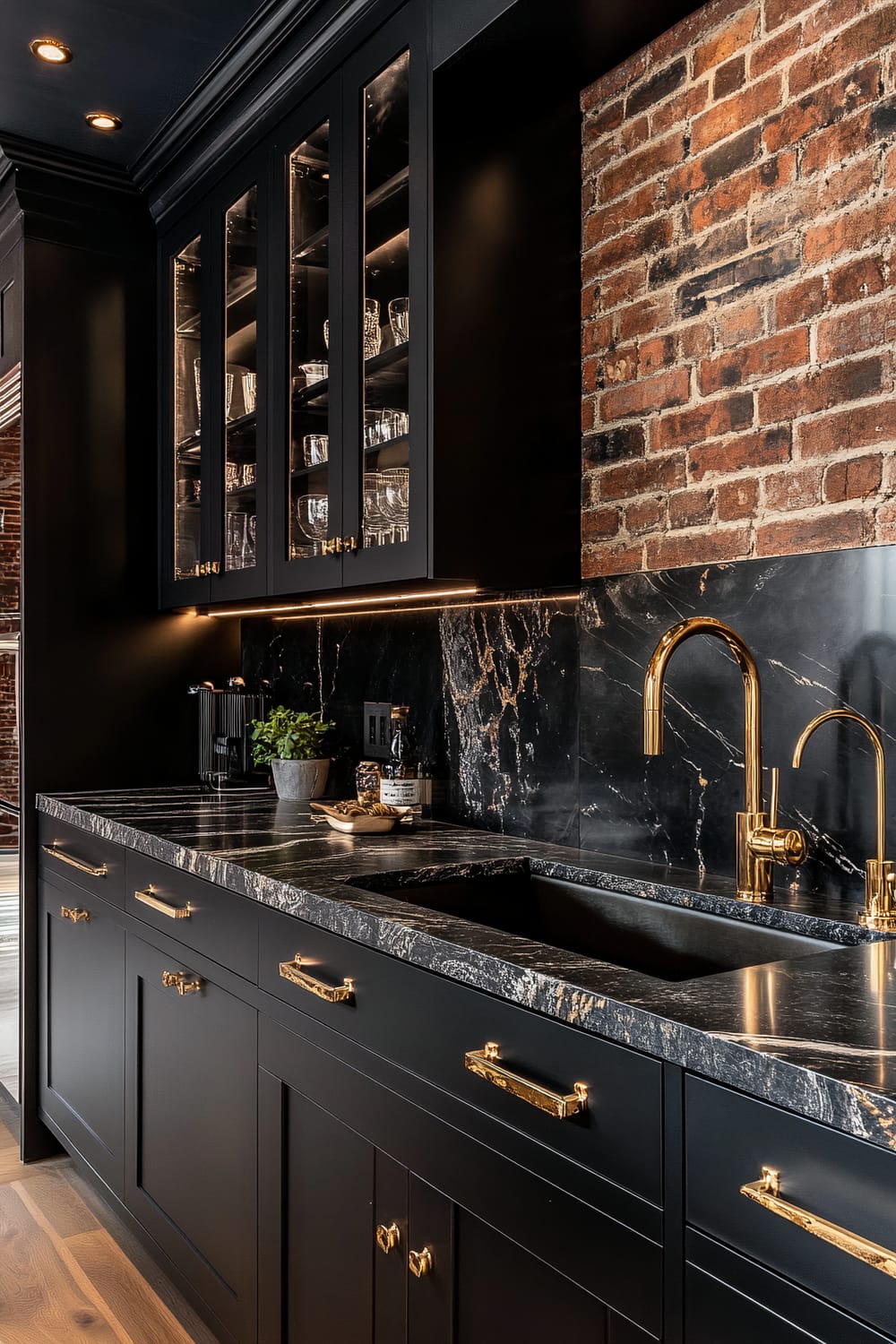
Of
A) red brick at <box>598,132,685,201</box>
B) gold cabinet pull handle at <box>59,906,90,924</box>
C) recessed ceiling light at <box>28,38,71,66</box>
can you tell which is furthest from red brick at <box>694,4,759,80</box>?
gold cabinet pull handle at <box>59,906,90,924</box>

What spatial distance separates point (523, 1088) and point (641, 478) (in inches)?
45.1

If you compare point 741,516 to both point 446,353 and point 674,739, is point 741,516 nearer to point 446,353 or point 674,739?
point 674,739

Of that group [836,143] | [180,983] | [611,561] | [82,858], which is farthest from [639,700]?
[82,858]

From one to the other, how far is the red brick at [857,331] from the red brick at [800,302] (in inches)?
1.3

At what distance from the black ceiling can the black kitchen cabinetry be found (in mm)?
2079

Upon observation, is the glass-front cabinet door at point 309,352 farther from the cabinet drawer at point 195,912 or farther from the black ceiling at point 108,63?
the cabinet drawer at point 195,912

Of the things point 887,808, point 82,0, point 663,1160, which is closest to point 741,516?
point 887,808

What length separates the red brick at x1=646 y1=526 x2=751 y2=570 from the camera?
171 centimetres

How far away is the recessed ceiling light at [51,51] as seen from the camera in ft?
7.78

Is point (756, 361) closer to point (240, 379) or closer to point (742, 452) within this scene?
point (742, 452)

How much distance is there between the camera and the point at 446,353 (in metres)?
1.90

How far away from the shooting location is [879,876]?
4.45 ft

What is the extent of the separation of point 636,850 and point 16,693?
195 centimetres

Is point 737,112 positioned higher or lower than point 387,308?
higher
